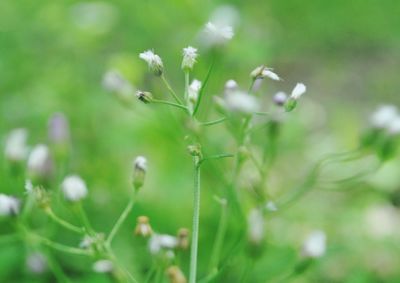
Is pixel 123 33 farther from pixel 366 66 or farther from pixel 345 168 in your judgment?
pixel 366 66

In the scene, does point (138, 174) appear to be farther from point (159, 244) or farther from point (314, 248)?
point (314, 248)

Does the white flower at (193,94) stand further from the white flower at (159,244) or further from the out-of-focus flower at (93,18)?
the out-of-focus flower at (93,18)

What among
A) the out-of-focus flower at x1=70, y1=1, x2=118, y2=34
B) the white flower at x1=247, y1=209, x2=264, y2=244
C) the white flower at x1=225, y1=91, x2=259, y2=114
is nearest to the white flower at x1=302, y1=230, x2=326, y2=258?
the white flower at x1=247, y1=209, x2=264, y2=244

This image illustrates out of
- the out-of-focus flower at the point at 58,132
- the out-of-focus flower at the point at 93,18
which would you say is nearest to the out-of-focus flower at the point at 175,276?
A: the out-of-focus flower at the point at 58,132

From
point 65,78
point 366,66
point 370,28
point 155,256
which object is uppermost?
point 370,28

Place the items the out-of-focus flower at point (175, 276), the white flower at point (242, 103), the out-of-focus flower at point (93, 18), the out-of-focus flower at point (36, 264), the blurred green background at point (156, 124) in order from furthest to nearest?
the out-of-focus flower at point (93, 18), the blurred green background at point (156, 124), the out-of-focus flower at point (36, 264), the out-of-focus flower at point (175, 276), the white flower at point (242, 103)

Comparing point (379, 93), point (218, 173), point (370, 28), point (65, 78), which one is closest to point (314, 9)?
point (370, 28)

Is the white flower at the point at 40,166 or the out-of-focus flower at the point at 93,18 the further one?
the out-of-focus flower at the point at 93,18
